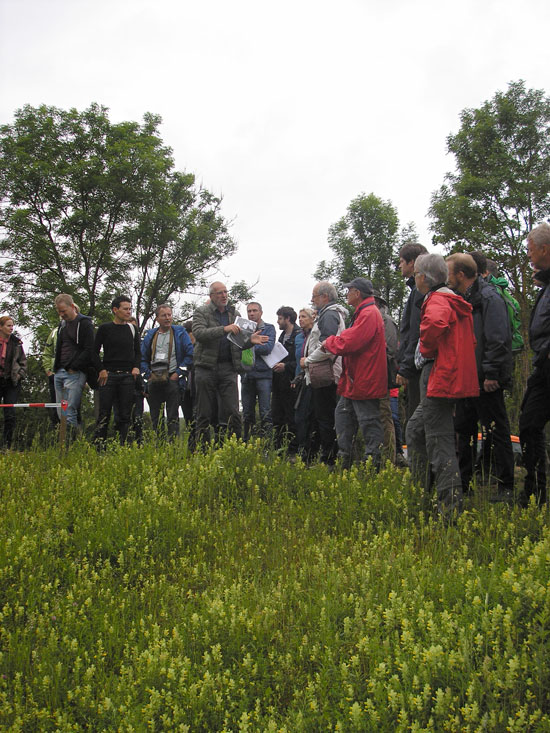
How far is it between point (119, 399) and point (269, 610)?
552 centimetres

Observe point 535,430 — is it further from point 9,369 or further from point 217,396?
point 9,369

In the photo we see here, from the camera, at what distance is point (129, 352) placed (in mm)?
8406

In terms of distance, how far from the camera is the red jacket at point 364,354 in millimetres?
6027

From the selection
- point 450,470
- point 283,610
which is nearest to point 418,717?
point 283,610

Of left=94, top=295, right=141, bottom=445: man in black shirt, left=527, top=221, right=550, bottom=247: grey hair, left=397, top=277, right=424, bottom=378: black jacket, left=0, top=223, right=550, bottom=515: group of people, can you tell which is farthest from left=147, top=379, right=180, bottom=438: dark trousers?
left=527, top=221, right=550, bottom=247: grey hair

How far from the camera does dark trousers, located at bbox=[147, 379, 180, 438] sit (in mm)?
8789

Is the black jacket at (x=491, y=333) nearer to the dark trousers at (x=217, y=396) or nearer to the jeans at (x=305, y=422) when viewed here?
the jeans at (x=305, y=422)

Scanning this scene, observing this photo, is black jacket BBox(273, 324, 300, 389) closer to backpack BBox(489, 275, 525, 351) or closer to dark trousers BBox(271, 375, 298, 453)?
dark trousers BBox(271, 375, 298, 453)

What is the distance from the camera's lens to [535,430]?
4.97 m

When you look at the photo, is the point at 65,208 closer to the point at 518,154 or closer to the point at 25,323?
the point at 25,323

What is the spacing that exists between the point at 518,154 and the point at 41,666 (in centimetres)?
3458

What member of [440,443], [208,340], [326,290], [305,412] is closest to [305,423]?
[305,412]

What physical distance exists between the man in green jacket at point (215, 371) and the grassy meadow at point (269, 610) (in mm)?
2557

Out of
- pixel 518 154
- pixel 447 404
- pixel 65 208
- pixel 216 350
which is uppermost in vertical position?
pixel 518 154
